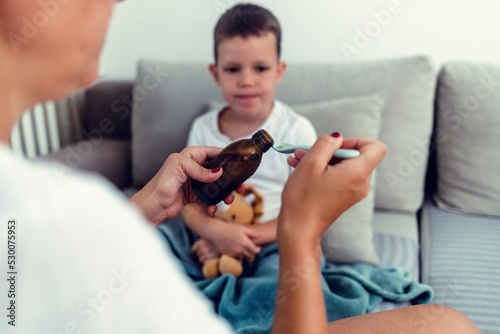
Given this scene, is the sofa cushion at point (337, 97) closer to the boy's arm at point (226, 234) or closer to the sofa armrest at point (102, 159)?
the sofa armrest at point (102, 159)

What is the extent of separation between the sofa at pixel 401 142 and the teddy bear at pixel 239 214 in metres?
0.19

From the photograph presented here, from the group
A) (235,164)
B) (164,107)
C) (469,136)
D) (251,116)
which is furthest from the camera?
(164,107)

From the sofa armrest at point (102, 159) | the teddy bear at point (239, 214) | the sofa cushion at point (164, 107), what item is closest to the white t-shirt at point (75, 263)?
the teddy bear at point (239, 214)

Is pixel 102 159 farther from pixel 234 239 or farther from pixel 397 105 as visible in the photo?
pixel 397 105

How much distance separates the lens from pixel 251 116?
1.10m

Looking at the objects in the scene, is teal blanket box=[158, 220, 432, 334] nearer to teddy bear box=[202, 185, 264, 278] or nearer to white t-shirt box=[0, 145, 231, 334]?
teddy bear box=[202, 185, 264, 278]

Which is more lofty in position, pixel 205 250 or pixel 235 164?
pixel 235 164

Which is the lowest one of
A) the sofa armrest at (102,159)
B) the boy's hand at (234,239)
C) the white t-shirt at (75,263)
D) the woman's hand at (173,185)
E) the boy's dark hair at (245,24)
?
the sofa armrest at (102,159)

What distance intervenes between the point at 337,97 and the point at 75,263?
1.05 m

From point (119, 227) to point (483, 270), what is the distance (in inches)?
36.9

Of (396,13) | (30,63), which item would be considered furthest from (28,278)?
(396,13)

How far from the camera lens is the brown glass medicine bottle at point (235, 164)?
0.58 metres

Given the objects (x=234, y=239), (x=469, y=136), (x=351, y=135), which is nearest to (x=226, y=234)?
(x=234, y=239)

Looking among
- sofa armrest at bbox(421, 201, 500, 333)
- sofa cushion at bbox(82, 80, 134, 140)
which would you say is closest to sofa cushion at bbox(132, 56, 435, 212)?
sofa armrest at bbox(421, 201, 500, 333)
